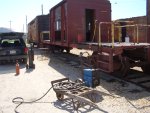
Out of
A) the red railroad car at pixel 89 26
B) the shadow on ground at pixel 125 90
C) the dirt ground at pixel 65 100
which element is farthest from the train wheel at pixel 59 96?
the red railroad car at pixel 89 26

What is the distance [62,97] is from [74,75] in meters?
3.98

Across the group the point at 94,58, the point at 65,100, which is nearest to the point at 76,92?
the point at 65,100

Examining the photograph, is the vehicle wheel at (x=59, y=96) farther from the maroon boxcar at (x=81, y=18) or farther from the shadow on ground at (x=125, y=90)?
the maroon boxcar at (x=81, y=18)

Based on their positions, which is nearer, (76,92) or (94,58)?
(76,92)

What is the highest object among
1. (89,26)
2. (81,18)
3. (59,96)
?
(81,18)

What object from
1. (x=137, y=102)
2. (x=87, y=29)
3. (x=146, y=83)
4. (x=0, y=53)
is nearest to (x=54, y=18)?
(x=87, y=29)

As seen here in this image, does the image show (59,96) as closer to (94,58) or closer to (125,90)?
(125,90)

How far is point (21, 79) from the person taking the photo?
35.4 ft

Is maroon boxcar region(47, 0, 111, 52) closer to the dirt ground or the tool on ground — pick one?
the dirt ground

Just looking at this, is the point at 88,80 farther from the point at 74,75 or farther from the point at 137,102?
the point at 74,75

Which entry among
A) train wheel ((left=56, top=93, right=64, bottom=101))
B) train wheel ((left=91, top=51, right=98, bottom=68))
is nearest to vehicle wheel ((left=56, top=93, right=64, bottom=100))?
train wheel ((left=56, top=93, right=64, bottom=101))

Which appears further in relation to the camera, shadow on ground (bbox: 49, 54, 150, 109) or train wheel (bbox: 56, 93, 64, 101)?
shadow on ground (bbox: 49, 54, 150, 109)

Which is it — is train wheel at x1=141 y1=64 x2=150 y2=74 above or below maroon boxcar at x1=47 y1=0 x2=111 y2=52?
below

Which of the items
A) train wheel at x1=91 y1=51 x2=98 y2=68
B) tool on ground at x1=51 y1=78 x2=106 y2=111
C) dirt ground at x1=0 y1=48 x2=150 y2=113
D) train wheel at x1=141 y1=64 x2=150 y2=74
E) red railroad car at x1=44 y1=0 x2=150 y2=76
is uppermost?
red railroad car at x1=44 y1=0 x2=150 y2=76
